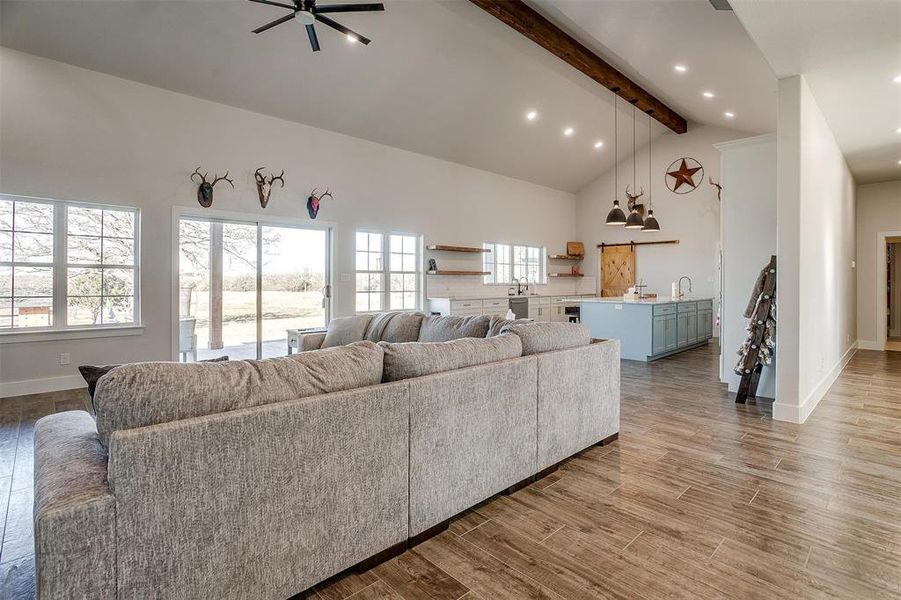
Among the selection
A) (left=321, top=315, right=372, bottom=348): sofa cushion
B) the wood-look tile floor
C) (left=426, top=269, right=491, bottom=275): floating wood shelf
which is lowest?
the wood-look tile floor

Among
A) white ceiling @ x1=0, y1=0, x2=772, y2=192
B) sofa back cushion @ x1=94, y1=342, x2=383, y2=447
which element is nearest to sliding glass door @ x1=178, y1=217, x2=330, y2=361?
white ceiling @ x1=0, y1=0, x2=772, y2=192

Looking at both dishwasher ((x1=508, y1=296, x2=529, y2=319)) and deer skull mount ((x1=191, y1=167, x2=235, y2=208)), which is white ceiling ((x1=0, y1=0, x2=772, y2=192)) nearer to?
deer skull mount ((x1=191, y1=167, x2=235, y2=208))

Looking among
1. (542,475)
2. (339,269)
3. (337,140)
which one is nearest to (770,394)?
(542,475)

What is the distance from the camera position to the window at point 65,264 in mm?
4684

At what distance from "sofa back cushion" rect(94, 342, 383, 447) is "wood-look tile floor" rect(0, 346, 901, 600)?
31.1 inches

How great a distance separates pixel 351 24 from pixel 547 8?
231 centimetres

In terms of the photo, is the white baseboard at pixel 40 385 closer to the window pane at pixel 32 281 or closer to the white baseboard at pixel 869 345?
the window pane at pixel 32 281

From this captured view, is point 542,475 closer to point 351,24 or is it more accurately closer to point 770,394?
point 770,394

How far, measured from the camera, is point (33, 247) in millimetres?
4793

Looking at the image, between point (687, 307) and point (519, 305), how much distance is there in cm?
307

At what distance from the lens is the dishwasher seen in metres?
9.27

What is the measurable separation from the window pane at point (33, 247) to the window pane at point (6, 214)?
102 millimetres

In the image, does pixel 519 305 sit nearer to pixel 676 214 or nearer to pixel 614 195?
pixel 614 195

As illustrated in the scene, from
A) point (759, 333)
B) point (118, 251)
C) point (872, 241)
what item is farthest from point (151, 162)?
point (872, 241)
